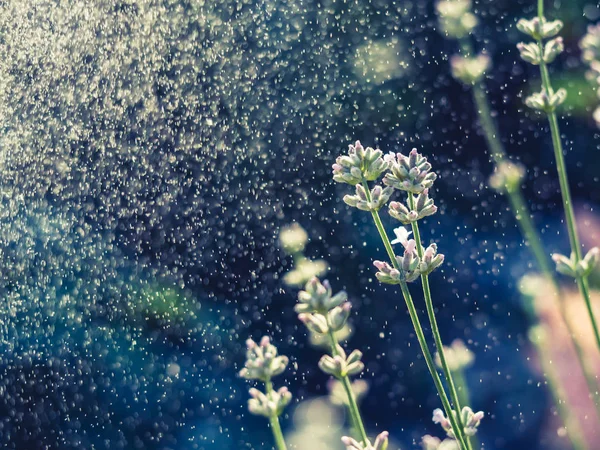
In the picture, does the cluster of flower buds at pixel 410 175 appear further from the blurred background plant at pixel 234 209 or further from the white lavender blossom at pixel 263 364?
the blurred background plant at pixel 234 209

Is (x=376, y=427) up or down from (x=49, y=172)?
down

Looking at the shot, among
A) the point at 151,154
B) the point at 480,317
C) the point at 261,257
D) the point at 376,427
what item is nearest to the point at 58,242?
the point at 151,154

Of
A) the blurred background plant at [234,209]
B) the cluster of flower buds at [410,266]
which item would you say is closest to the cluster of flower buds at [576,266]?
the cluster of flower buds at [410,266]

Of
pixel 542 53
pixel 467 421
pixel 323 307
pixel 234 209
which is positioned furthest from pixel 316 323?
pixel 234 209

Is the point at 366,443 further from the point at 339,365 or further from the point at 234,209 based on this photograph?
the point at 234,209

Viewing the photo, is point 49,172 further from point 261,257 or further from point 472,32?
point 472,32

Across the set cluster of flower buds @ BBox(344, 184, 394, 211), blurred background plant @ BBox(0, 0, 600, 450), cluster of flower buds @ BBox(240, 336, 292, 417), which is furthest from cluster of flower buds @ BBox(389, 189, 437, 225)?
blurred background plant @ BBox(0, 0, 600, 450)

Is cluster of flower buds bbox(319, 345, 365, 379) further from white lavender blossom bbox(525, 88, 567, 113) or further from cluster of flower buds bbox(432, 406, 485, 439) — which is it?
white lavender blossom bbox(525, 88, 567, 113)
